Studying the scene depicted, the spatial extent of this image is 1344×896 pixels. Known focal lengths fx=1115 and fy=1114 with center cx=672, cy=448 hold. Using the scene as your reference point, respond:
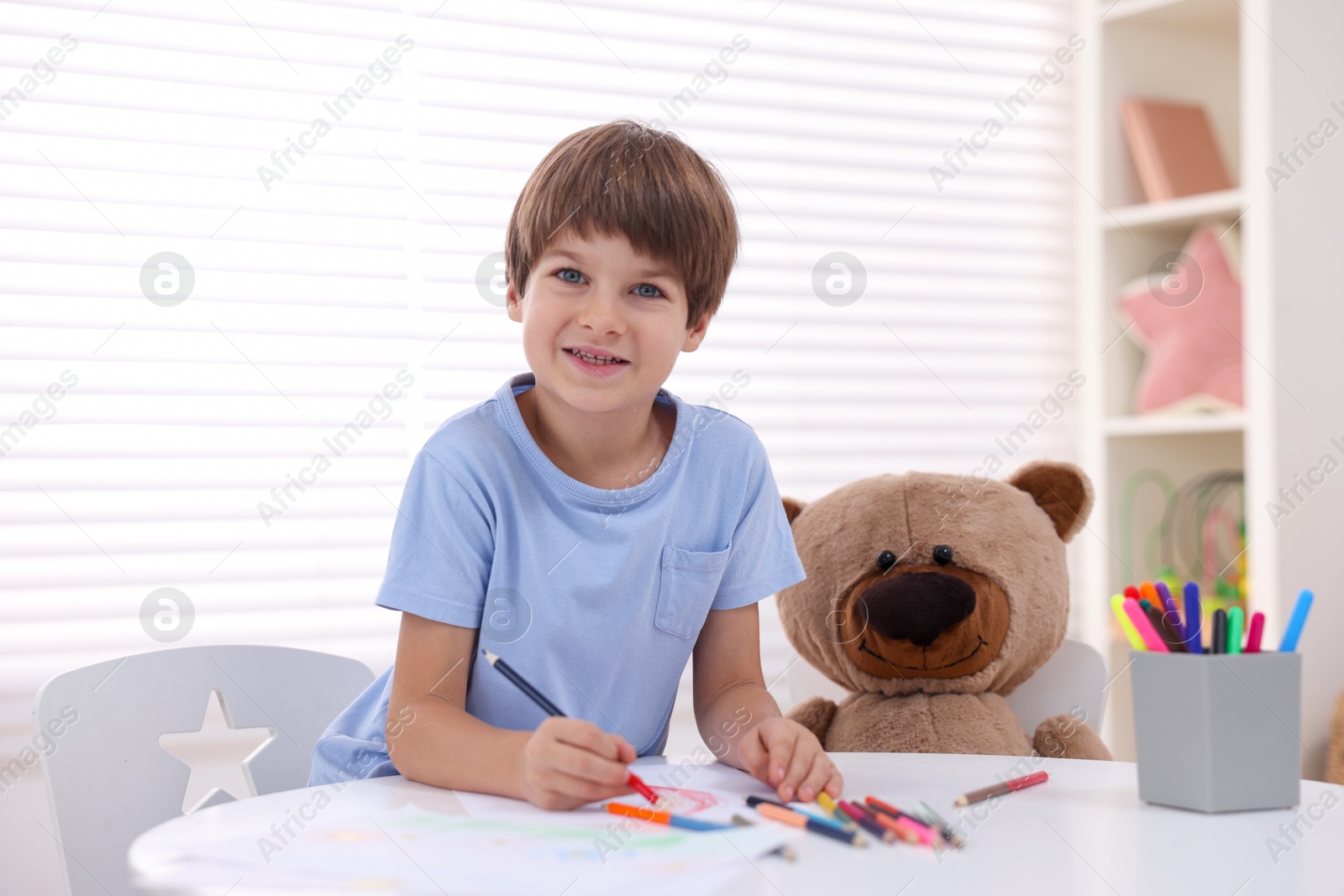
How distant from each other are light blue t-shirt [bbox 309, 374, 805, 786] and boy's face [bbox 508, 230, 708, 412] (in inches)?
3.0

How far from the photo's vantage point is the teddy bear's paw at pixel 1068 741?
1.03 metres

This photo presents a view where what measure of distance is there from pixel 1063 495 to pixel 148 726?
3.01 ft

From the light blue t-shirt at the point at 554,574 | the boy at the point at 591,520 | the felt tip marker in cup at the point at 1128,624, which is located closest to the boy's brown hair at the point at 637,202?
the boy at the point at 591,520

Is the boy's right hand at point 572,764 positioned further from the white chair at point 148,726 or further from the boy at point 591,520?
the white chair at point 148,726

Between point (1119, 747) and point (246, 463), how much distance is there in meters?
1.48

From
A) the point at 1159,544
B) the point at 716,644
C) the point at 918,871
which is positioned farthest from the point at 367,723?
the point at 1159,544

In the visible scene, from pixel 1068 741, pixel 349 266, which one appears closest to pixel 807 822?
pixel 1068 741

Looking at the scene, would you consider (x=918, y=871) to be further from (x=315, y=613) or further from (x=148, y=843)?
(x=315, y=613)

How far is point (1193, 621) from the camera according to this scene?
2.31ft

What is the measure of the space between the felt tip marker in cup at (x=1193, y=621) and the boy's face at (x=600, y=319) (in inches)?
17.1

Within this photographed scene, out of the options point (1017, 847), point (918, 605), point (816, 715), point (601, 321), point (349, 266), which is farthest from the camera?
point (349, 266)

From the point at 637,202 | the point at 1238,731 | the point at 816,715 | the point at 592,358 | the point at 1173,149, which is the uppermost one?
the point at 1173,149

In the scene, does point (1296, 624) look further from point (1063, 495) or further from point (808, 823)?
point (1063, 495)

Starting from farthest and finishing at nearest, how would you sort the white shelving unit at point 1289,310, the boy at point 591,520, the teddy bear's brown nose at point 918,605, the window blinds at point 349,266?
1. the white shelving unit at point 1289,310
2. the window blinds at point 349,266
3. the teddy bear's brown nose at point 918,605
4. the boy at point 591,520
